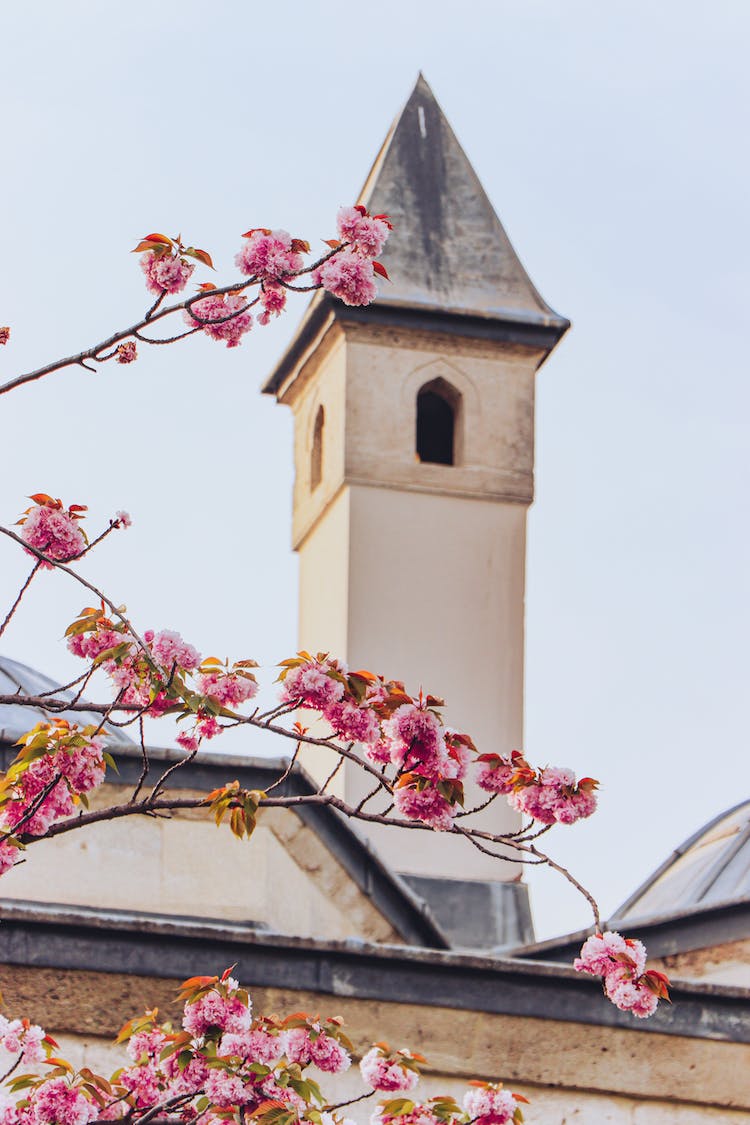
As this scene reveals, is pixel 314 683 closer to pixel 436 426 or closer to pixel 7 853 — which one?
pixel 7 853

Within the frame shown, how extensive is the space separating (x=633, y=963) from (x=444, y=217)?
18809 mm

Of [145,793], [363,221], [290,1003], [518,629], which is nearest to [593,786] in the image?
[363,221]

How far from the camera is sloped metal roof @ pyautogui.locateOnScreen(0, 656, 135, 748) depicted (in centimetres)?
1198

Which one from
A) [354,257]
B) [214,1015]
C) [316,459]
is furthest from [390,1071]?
[316,459]

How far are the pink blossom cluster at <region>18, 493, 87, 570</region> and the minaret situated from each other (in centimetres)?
1632

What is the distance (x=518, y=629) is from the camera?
24.1 metres

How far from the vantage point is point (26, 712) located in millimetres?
12750

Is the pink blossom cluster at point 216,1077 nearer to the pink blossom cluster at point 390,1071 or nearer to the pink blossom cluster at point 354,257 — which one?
the pink blossom cluster at point 390,1071

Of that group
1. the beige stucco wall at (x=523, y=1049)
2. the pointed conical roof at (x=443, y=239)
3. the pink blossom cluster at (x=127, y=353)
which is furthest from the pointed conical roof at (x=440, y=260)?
the pink blossom cluster at (x=127, y=353)

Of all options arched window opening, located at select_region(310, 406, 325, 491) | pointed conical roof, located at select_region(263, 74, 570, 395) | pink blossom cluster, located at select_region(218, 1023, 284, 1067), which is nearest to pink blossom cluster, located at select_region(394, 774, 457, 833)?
pink blossom cluster, located at select_region(218, 1023, 284, 1067)

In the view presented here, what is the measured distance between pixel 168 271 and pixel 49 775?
1.49 meters

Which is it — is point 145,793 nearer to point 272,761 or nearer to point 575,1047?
point 272,761

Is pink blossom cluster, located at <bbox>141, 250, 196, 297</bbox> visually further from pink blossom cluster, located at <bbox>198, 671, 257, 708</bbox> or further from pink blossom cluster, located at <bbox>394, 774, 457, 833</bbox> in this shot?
pink blossom cluster, located at <bbox>394, 774, 457, 833</bbox>

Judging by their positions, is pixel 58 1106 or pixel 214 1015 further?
pixel 214 1015
